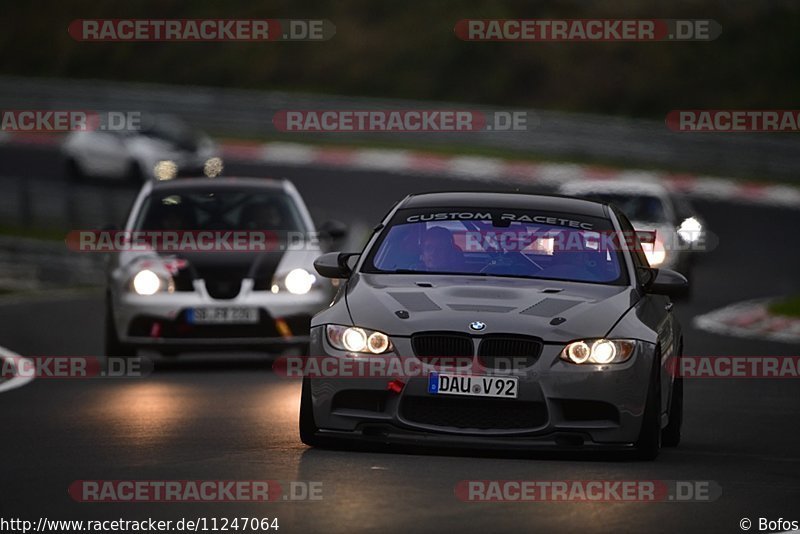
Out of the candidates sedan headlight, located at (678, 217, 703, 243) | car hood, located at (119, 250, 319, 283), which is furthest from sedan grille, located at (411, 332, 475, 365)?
sedan headlight, located at (678, 217, 703, 243)

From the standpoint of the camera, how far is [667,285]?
1098 centimetres

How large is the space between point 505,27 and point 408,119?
16300 millimetres

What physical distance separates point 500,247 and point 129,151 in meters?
32.2

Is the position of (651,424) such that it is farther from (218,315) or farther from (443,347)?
(218,315)

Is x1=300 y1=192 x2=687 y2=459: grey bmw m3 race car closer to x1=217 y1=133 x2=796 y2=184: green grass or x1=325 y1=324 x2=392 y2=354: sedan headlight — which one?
x1=325 y1=324 x2=392 y2=354: sedan headlight

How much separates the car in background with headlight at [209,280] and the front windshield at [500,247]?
4757 millimetres

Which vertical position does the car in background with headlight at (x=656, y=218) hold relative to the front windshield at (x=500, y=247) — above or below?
above

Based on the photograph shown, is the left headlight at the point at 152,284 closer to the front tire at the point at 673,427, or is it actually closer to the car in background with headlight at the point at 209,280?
the car in background with headlight at the point at 209,280

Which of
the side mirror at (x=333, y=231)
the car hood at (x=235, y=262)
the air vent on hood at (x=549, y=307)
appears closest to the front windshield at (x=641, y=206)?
the side mirror at (x=333, y=231)

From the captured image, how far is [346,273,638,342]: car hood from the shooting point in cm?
1009

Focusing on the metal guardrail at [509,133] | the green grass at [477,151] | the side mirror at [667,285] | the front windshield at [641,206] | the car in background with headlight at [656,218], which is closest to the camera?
the side mirror at [667,285]

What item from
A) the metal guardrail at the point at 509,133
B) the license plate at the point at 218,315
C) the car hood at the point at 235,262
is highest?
the metal guardrail at the point at 509,133

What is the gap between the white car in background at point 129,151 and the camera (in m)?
42.5

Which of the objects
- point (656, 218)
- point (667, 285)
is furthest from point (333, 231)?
point (656, 218)
